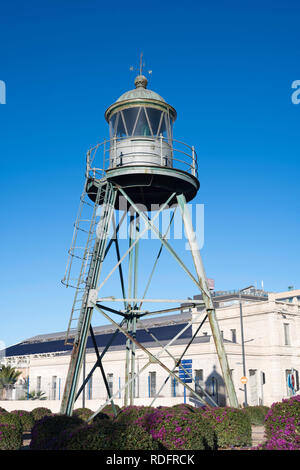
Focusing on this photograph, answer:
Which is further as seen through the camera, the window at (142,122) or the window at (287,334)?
the window at (287,334)

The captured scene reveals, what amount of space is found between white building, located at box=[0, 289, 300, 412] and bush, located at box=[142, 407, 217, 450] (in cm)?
2371

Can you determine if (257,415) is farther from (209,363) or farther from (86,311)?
(86,311)

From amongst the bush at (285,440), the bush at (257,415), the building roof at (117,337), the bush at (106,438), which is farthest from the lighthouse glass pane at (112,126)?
the building roof at (117,337)

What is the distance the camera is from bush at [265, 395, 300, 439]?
14.3 m

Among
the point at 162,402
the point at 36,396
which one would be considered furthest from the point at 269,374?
the point at 36,396

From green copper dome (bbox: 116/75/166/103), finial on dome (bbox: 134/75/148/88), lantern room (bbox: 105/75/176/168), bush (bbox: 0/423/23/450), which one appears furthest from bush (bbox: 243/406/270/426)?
finial on dome (bbox: 134/75/148/88)

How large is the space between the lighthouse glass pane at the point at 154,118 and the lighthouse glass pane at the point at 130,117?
572 millimetres

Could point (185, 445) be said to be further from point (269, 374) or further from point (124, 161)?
point (269, 374)

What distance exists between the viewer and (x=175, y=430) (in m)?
14.7

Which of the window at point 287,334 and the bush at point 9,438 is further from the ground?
the window at point 287,334

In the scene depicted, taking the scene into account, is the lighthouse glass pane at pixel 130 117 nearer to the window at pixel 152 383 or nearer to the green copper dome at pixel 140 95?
the green copper dome at pixel 140 95

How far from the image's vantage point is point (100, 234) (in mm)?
20969

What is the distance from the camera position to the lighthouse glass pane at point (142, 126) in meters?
22.1
